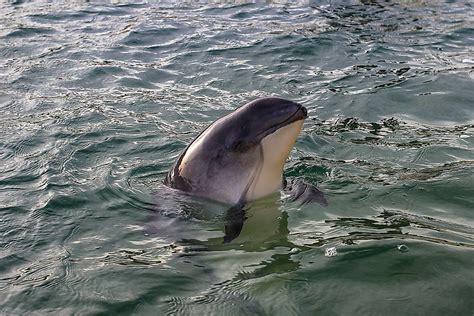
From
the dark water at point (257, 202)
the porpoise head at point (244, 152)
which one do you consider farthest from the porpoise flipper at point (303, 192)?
the porpoise head at point (244, 152)

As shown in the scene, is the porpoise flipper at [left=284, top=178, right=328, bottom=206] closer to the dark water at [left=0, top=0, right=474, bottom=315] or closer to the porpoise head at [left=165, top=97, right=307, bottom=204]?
the dark water at [left=0, top=0, right=474, bottom=315]

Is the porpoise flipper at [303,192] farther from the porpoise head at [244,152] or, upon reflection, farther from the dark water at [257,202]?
the porpoise head at [244,152]

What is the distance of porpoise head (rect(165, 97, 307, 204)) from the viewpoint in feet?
15.7

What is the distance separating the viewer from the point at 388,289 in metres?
3.72

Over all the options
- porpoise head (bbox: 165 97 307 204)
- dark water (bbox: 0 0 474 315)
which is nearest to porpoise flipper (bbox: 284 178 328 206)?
dark water (bbox: 0 0 474 315)

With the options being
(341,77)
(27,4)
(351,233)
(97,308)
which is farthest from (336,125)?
(27,4)

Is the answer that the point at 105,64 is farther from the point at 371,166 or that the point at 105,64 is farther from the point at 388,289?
the point at 388,289

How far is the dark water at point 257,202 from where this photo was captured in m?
3.93

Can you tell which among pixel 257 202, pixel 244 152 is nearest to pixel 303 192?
pixel 257 202

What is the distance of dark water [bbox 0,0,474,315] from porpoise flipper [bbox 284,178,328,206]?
9 cm

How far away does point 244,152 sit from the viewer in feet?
16.0

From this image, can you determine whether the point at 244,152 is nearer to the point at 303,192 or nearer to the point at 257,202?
the point at 257,202

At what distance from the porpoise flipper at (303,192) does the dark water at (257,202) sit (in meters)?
0.09

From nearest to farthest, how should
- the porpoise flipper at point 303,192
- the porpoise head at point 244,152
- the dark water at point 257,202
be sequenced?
the dark water at point 257,202
the porpoise head at point 244,152
the porpoise flipper at point 303,192
